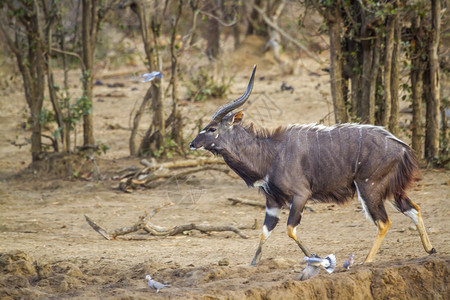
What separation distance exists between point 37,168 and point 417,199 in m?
6.02

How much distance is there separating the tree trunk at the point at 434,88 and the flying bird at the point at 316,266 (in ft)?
15.5

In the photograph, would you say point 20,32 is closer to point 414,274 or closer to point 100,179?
point 100,179

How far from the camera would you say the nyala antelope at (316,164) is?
223 inches

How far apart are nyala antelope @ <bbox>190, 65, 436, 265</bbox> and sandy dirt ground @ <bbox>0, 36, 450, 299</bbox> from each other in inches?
17.5

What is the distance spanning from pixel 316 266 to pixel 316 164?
1.16m

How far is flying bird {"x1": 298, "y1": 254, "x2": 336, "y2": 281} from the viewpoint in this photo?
4895 mm

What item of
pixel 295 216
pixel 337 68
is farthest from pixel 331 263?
pixel 337 68

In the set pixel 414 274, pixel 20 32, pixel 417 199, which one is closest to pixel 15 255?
pixel 414 274

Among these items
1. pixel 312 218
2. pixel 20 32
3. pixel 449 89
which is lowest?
pixel 312 218

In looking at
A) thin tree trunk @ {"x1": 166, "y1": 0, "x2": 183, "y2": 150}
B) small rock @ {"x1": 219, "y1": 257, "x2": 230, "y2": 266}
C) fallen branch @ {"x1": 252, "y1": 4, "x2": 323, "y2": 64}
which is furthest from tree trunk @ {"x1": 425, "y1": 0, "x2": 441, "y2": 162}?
small rock @ {"x1": 219, "y1": 257, "x2": 230, "y2": 266}

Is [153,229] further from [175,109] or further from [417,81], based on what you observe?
[417,81]

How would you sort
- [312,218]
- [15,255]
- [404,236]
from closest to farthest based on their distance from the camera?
[15,255] < [404,236] < [312,218]

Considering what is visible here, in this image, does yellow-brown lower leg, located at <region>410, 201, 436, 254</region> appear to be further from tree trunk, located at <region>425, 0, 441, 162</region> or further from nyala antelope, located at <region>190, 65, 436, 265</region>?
tree trunk, located at <region>425, 0, 441, 162</region>

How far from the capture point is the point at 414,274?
5133 mm
